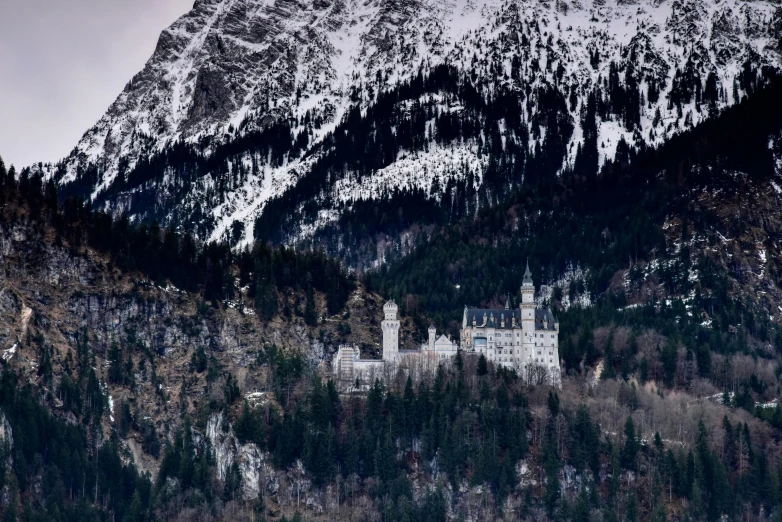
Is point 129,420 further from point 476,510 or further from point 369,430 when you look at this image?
point 476,510

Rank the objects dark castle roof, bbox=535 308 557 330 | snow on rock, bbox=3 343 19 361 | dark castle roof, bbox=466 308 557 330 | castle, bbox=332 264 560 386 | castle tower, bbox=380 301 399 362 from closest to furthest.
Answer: snow on rock, bbox=3 343 19 361 → castle, bbox=332 264 560 386 → castle tower, bbox=380 301 399 362 → dark castle roof, bbox=466 308 557 330 → dark castle roof, bbox=535 308 557 330

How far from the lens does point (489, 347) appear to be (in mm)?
187000

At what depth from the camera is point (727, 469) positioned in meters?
172

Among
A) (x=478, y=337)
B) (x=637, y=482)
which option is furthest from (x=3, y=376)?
(x=637, y=482)

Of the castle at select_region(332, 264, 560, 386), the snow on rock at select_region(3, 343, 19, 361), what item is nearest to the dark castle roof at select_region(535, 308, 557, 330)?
the castle at select_region(332, 264, 560, 386)

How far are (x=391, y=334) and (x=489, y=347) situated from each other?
13.9m

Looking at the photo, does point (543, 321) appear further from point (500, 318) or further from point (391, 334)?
point (391, 334)

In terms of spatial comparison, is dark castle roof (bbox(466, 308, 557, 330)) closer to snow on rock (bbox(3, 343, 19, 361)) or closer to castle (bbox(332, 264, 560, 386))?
castle (bbox(332, 264, 560, 386))

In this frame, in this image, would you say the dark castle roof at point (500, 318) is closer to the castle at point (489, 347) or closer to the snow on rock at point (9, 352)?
the castle at point (489, 347)

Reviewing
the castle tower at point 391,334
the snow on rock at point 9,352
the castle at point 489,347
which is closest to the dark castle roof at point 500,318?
the castle at point 489,347

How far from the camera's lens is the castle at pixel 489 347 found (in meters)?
184

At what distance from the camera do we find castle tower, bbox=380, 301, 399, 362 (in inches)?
7269

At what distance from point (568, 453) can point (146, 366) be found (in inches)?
2503

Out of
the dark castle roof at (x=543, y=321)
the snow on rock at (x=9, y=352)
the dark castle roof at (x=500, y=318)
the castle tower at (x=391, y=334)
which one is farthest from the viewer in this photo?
the dark castle roof at (x=543, y=321)
